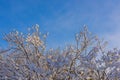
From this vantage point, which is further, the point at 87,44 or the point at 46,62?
the point at 87,44

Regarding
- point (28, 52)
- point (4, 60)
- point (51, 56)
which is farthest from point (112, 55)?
point (4, 60)

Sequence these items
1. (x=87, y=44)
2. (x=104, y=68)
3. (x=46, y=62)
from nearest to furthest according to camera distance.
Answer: (x=104, y=68)
(x=46, y=62)
(x=87, y=44)

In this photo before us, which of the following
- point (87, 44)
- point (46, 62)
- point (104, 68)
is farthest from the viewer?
point (87, 44)

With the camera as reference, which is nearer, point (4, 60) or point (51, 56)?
point (51, 56)

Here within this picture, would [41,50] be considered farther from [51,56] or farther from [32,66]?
[32,66]

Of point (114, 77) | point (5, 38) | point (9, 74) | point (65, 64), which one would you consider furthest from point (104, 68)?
point (5, 38)

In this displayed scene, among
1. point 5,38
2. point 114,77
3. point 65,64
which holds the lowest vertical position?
point 114,77

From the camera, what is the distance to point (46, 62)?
578 inches

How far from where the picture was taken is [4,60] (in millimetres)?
16156

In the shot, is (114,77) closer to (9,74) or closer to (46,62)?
(46,62)

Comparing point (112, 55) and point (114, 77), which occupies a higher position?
point (112, 55)

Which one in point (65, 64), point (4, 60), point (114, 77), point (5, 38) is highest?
point (5, 38)

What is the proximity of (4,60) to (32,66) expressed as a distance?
3440 mm

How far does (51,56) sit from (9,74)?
2473 mm
